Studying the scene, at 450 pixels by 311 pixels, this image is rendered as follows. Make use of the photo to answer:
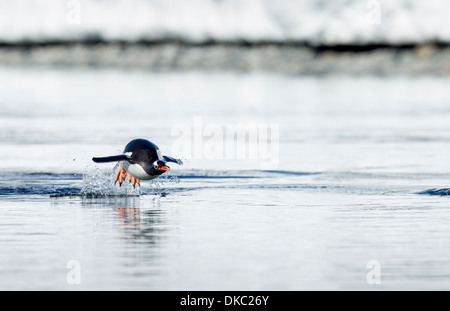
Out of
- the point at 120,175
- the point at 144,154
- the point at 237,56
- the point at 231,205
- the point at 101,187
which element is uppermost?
the point at 237,56

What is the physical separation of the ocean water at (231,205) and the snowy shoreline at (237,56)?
3455cm

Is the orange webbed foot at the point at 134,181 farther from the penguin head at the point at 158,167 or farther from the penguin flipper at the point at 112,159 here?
the penguin head at the point at 158,167

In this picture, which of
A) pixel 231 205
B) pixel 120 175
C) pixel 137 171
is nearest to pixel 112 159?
pixel 137 171

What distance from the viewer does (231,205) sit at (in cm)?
1844

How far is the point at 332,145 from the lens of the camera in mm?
26906

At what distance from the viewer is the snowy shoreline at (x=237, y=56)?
2835 inches

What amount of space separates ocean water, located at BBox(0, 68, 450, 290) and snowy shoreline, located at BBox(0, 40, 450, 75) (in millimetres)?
34549

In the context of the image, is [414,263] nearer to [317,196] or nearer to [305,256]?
[305,256]

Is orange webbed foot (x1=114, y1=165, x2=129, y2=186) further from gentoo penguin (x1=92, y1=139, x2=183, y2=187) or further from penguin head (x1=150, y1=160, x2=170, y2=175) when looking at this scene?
penguin head (x1=150, y1=160, x2=170, y2=175)

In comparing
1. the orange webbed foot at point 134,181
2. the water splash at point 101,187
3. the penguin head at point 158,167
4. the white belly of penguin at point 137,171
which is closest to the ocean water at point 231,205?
the water splash at point 101,187

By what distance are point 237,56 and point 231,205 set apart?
61536 mm

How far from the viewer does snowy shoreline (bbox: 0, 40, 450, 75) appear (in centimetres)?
7200

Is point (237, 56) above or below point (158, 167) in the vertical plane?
above

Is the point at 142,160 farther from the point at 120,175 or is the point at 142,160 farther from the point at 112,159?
the point at 120,175
